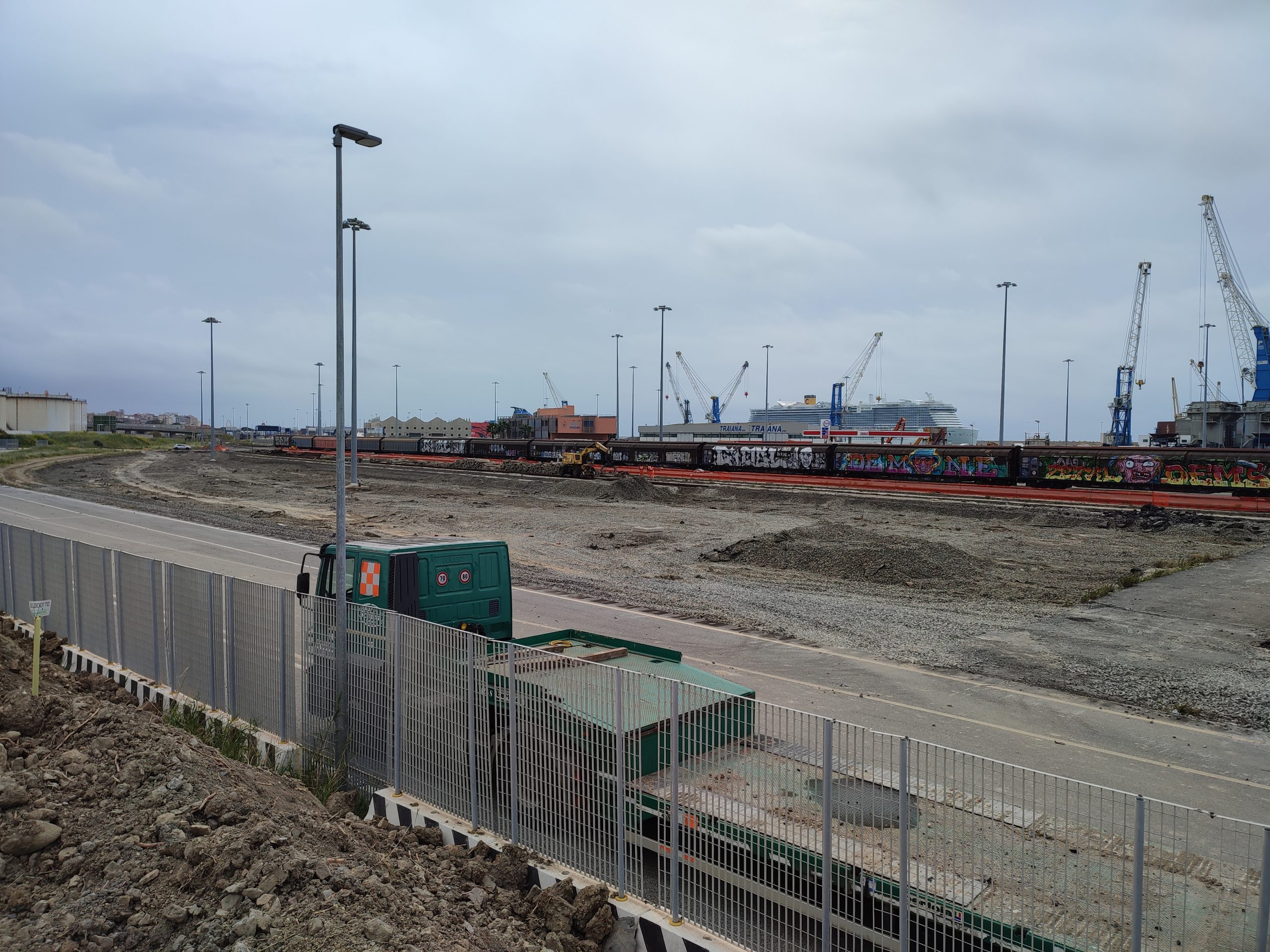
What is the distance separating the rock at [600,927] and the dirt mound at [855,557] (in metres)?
18.6

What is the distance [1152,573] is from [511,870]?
76.5 ft

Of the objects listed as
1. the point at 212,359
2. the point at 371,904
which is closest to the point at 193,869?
the point at 371,904

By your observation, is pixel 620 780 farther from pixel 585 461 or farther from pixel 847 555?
pixel 585 461

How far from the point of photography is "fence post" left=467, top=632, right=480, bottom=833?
7410 millimetres

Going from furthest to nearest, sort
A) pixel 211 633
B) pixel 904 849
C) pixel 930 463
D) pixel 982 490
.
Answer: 1. pixel 930 463
2. pixel 982 490
3. pixel 211 633
4. pixel 904 849

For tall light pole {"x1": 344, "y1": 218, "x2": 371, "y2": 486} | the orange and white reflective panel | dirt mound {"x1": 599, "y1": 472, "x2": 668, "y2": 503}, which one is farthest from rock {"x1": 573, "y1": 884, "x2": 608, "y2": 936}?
dirt mound {"x1": 599, "y1": 472, "x2": 668, "y2": 503}

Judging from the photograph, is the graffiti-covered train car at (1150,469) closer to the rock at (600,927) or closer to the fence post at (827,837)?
the fence post at (827,837)

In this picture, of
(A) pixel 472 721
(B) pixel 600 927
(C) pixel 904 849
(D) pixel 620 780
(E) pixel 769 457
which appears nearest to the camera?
(C) pixel 904 849

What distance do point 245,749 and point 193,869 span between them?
4069mm

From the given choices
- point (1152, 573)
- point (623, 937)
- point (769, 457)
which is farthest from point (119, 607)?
point (769, 457)

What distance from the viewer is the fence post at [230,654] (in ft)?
33.8

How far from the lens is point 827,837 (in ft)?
17.5

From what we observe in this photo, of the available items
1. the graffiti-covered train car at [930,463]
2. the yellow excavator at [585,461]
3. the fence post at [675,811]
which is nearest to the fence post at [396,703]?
the fence post at [675,811]

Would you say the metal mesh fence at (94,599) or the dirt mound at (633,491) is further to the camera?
the dirt mound at (633,491)
